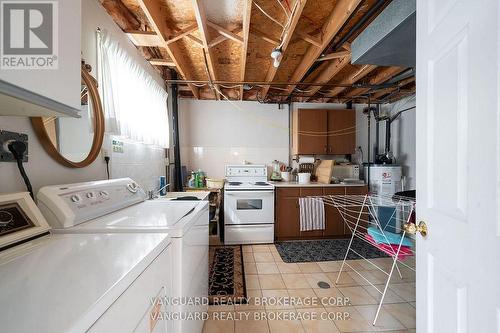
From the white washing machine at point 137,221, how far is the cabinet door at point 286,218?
192 cm

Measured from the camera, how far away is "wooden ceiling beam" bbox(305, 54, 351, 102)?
7.69 feet

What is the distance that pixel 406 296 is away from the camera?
1924 mm

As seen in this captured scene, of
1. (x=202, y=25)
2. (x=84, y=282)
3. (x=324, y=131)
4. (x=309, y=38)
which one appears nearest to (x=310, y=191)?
(x=324, y=131)

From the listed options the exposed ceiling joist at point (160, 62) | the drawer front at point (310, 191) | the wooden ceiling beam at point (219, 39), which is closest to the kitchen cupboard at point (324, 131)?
the drawer front at point (310, 191)

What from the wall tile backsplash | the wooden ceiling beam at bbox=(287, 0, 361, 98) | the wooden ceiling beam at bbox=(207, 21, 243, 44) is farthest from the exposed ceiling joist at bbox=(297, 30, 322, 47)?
the wall tile backsplash

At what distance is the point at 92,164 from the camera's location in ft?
4.82

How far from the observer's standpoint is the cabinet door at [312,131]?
11.7 ft

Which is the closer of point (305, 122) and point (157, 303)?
point (157, 303)
